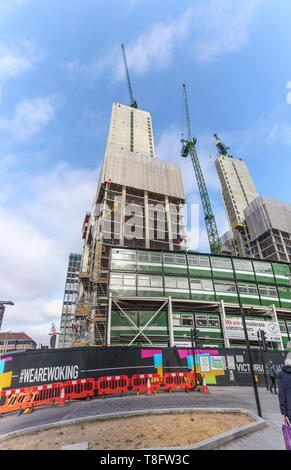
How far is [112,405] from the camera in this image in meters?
10.5

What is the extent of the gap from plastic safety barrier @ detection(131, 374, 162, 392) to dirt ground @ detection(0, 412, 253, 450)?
598cm

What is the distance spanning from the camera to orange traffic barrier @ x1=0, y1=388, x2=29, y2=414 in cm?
1074

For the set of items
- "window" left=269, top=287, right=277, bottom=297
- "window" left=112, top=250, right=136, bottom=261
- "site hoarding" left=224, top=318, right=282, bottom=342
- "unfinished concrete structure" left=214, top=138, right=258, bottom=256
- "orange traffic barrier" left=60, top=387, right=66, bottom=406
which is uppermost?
"unfinished concrete structure" left=214, top=138, right=258, bottom=256

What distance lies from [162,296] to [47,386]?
63.9 feet

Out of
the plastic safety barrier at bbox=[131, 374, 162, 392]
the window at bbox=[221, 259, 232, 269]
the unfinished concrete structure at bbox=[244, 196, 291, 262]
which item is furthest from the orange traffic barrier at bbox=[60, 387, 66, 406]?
the unfinished concrete structure at bbox=[244, 196, 291, 262]

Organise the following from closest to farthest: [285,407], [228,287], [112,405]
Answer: [285,407] < [112,405] < [228,287]

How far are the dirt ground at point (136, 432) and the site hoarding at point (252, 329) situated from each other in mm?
22539

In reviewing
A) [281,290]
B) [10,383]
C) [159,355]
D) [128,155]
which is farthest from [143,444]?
[128,155]

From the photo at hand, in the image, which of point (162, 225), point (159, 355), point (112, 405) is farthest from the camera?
point (162, 225)

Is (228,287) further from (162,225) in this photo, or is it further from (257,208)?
(257,208)

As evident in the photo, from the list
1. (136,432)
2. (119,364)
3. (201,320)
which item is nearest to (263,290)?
(201,320)

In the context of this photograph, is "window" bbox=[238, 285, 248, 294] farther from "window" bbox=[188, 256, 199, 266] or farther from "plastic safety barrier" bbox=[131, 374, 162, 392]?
"plastic safety barrier" bbox=[131, 374, 162, 392]

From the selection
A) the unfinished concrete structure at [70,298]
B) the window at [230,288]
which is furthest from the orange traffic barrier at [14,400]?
the unfinished concrete structure at [70,298]

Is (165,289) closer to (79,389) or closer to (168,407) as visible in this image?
(79,389)
